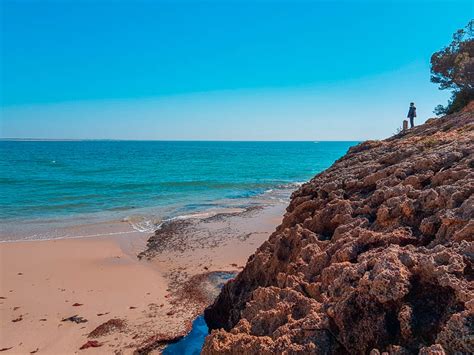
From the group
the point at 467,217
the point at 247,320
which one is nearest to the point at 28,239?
the point at 247,320

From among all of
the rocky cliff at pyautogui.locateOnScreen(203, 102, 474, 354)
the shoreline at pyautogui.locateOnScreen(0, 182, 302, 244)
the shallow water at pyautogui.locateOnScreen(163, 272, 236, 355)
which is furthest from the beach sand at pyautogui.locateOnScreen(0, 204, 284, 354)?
the rocky cliff at pyautogui.locateOnScreen(203, 102, 474, 354)

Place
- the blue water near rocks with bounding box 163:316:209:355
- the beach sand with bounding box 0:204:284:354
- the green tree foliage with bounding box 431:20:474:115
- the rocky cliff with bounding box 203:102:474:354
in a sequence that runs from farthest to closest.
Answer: the green tree foliage with bounding box 431:20:474:115 < the beach sand with bounding box 0:204:284:354 < the blue water near rocks with bounding box 163:316:209:355 < the rocky cliff with bounding box 203:102:474:354

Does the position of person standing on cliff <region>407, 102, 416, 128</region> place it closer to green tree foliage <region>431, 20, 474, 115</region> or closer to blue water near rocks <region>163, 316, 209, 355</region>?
green tree foliage <region>431, 20, 474, 115</region>

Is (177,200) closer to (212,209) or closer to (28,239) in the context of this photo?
(212,209)

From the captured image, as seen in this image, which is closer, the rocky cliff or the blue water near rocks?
the rocky cliff

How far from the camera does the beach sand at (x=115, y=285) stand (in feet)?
28.0

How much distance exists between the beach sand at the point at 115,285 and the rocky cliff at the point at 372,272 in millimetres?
2431

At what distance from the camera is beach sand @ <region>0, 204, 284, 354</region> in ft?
28.0

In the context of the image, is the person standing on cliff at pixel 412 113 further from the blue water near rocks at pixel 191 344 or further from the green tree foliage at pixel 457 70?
the blue water near rocks at pixel 191 344

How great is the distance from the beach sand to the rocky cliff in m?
2.43

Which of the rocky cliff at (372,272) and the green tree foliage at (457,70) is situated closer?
the rocky cliff at (372,272)

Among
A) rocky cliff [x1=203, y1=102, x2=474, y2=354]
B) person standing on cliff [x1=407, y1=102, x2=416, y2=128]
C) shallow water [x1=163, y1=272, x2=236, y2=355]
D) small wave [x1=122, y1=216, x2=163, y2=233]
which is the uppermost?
person standing on cliff [x1=407, y1=102, x2=416, y2=128]

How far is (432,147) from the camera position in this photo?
8086 mm

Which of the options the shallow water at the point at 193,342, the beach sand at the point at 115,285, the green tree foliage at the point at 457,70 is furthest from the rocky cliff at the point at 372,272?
the green tree foliage at the point at 457,70
